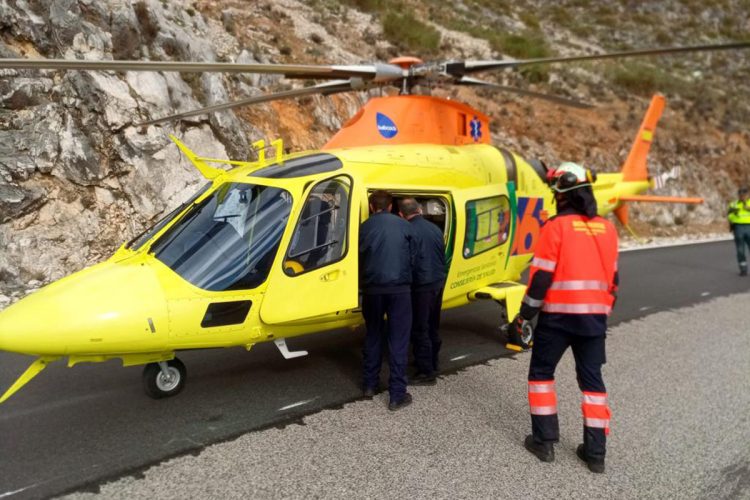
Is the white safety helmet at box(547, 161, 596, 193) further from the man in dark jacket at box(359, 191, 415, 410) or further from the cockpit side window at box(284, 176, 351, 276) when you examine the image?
the cockpit side window at box(284, 176, 351, 276)

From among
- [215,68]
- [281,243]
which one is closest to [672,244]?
[281,243]

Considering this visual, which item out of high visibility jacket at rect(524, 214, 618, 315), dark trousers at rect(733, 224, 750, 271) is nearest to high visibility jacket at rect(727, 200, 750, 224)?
dark trousers at rect(733, 224, 750, 271)

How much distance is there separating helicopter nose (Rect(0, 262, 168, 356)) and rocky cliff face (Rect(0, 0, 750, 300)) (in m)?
4.51

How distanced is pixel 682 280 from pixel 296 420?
9.14 meters

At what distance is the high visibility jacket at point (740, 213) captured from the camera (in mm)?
11312

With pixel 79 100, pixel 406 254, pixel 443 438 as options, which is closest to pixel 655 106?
pixel 406 254

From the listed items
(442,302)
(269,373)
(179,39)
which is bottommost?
(269,373)

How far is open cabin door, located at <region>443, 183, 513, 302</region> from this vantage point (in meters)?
5.79

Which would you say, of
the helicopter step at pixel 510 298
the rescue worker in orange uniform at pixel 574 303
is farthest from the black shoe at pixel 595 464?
the helicopter step at pixel 510 298

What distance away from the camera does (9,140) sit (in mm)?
8695

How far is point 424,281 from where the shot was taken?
4.90 meters

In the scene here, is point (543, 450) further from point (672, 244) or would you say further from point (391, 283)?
point (672, 244)

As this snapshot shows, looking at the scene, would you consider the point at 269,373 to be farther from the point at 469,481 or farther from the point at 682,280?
the point at 682,280

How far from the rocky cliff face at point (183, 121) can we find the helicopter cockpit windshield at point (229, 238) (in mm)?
4580
